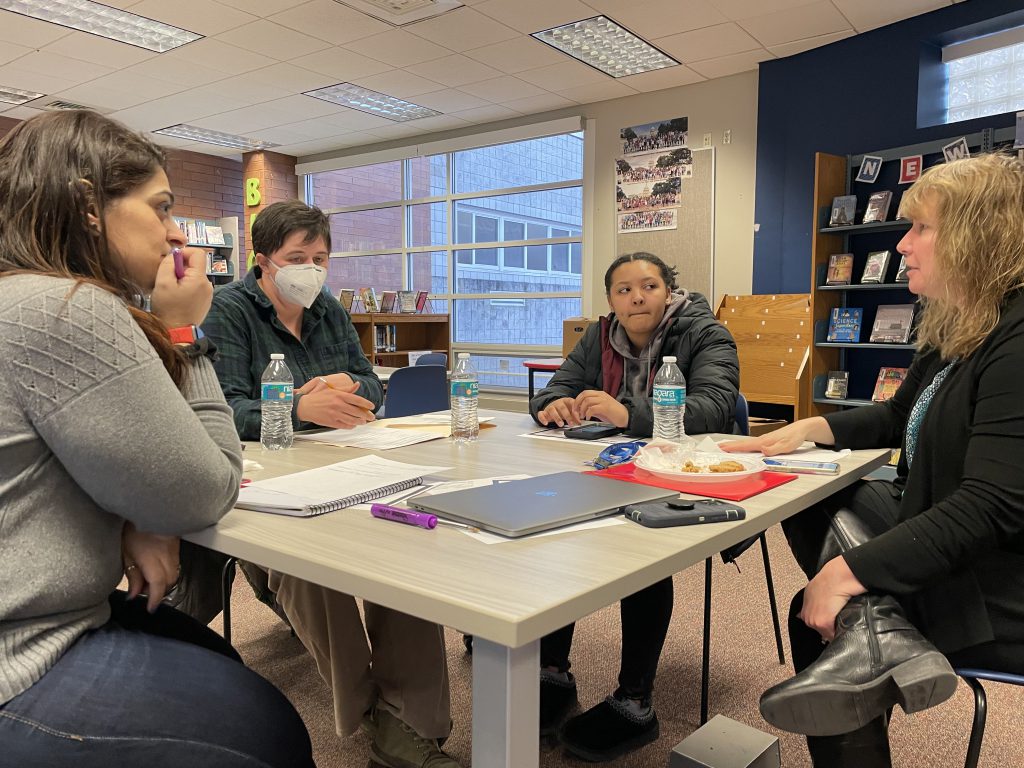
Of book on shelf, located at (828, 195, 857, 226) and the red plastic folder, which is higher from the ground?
book on shelf, located at (828, 195, 857, 226)

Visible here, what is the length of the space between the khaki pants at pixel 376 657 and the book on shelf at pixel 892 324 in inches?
159

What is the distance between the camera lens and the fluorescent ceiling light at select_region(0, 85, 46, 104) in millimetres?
5969

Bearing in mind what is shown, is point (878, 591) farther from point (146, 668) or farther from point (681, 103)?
point (681, 103)

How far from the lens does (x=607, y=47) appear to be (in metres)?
5.09

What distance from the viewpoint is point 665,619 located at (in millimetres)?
1714

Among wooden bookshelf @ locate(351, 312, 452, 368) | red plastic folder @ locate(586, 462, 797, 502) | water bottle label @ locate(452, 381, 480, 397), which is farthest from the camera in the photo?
wooden bookshelf @ locate(351, 312, 452, 368)

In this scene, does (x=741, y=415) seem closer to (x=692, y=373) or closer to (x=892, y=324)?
(x=692, y=373)

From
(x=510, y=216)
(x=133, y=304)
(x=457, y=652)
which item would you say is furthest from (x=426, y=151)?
(x=133, y=304)

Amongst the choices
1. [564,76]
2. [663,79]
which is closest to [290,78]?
[564,76]

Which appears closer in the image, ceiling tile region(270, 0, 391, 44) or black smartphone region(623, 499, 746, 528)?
black smartphone region(623, 499, 746, 528)

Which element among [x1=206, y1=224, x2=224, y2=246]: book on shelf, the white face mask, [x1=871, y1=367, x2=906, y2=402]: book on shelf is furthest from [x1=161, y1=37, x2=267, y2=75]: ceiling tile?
[x1=871, y1=367, x2=906, y2=402]: book on shelf

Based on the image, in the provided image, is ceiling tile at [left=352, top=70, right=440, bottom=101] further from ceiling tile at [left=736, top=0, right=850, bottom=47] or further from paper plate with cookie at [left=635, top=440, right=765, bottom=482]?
paper plate with cookie at [left=635, top=440, right=765, bottom=482]

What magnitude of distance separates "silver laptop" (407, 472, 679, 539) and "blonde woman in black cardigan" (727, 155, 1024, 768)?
0.97 feet

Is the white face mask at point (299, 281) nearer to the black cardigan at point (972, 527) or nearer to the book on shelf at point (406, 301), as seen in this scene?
the black cardigan at point (972, 527)
